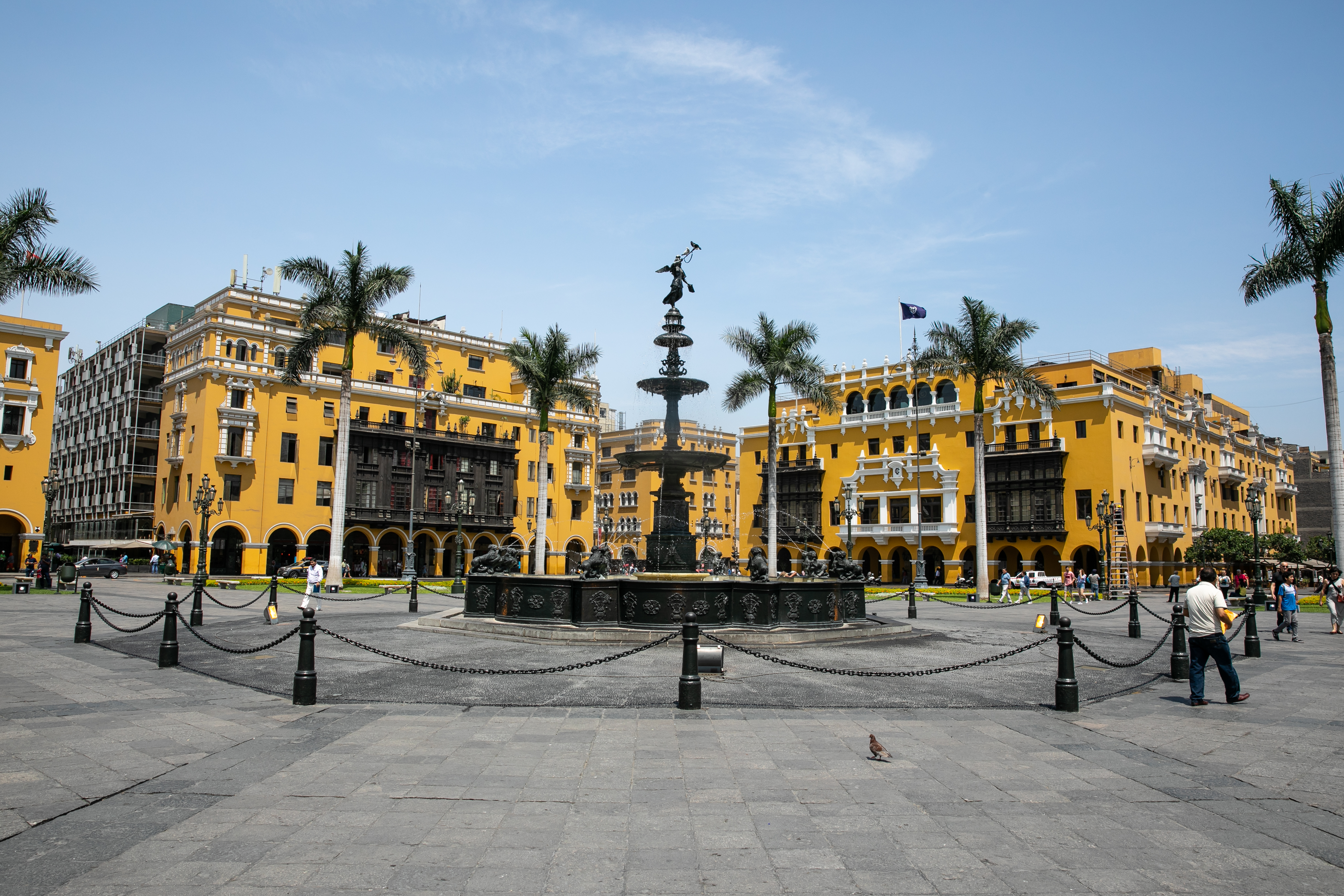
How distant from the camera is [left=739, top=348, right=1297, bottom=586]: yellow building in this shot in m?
52.2

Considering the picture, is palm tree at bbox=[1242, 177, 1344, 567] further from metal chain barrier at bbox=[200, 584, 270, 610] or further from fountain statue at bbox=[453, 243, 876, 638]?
metal chain barrier at bbox=[200, 584, 270, 610]

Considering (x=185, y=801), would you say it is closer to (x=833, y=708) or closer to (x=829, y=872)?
(x=829, y=872)

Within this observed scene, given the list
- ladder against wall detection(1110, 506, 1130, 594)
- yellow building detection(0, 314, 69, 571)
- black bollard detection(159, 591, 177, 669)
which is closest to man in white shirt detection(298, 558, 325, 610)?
black bollard detection(159, 591, 177, 669)

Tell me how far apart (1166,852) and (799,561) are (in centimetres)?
5808

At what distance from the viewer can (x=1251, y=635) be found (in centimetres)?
1648

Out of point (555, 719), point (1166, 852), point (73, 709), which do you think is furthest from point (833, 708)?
point (73, 709)

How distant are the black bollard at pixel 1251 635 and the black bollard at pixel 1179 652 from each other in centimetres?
407

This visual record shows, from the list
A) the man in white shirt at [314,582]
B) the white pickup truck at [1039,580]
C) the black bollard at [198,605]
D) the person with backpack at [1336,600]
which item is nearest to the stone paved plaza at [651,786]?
the black bollard at [198,605]

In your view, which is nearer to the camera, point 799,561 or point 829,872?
point 829,872

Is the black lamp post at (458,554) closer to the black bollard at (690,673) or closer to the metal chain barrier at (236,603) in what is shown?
the metal chain barrier at (236,603)

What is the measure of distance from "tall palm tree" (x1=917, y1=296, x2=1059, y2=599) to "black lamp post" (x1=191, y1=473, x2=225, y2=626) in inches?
1152

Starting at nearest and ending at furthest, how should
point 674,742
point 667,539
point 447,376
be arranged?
point 674,742 → point 667,539 → point 447,376

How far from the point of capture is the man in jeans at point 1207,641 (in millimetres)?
10453

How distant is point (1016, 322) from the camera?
120 ft
